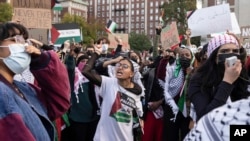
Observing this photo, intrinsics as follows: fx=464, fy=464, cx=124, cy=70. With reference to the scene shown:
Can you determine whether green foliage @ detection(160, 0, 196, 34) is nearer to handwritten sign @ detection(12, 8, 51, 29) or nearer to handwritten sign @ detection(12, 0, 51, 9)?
handwritten sign @ detection(12, 0, 51, 9)

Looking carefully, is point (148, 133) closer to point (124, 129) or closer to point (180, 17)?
point (124, 129)

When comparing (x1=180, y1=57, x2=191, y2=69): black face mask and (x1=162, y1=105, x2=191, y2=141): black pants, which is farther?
(x1=180, y1=57, x2=191, y2=69): black face mask

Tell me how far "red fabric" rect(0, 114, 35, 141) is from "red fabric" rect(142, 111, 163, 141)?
4.69 metres

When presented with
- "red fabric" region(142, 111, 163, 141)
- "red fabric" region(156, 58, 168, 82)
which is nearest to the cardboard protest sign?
"red fabric" region(156, 58, 168, 82)

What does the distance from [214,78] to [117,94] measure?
7.23ft

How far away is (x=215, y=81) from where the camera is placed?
3.26m

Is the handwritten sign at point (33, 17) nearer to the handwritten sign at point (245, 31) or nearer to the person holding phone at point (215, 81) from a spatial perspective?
the handwritten sign at point (245, 31)

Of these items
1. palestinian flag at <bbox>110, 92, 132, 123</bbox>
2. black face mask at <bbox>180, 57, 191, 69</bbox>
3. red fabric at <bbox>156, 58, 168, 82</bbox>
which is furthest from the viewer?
red fabric at <bbox>156, 58, 168, 82</bbox>

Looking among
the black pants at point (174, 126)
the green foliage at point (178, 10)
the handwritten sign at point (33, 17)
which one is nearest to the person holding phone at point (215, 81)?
the black pants at point (174, 126)

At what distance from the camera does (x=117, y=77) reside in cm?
552

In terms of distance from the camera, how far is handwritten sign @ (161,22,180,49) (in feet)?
25.0

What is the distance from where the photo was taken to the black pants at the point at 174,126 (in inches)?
227

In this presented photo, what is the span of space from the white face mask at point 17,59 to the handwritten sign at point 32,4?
416 cm

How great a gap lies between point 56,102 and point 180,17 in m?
64.9
